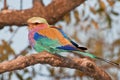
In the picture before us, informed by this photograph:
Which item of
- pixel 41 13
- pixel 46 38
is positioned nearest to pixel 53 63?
pixel 46 38

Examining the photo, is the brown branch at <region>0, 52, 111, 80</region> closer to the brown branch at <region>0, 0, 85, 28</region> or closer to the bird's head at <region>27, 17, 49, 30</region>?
the bird's head at <region>27, 17, 49, 30</region>

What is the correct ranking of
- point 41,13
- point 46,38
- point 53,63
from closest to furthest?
point 53,63 → point 46,38 → point 41,13

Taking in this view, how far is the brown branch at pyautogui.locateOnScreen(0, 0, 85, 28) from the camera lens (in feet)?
9.64

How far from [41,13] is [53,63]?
0.79 meters

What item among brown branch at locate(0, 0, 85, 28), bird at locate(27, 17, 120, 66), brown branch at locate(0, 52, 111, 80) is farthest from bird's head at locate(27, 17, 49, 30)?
brown branch at locate(0, 0, 85, 28)

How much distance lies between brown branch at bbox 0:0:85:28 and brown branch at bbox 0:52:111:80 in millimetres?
704

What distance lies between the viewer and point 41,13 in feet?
9.82

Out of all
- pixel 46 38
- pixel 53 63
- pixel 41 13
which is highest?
pixel 41 13

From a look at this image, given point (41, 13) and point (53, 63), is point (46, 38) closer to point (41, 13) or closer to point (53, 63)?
point (53, 63)

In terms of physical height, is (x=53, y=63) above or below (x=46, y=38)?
below

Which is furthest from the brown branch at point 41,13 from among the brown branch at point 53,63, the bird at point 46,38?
the brown branch at point 53,63

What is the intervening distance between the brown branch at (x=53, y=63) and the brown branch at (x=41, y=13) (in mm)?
704

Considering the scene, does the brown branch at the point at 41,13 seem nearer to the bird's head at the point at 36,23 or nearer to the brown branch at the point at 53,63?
the bird's head at the point at 36,23

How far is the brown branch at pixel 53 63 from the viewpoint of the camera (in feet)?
7.20
